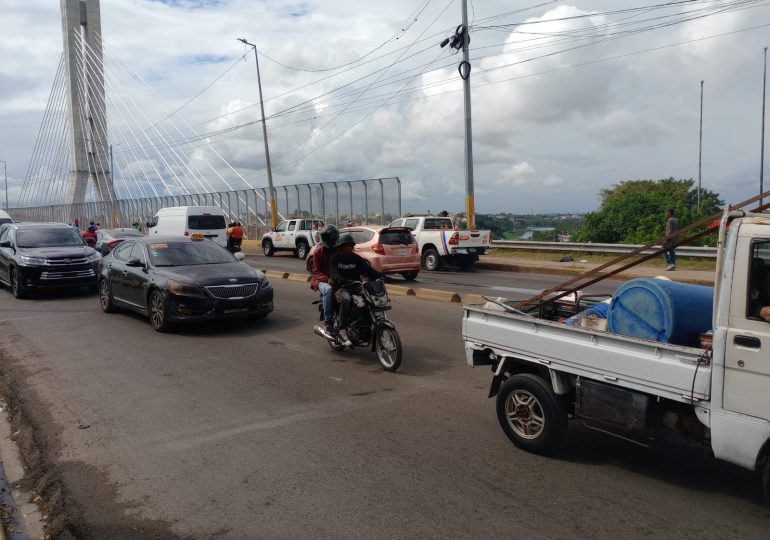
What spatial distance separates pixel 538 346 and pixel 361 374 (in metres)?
3.06

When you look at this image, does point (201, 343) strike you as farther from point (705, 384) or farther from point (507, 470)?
point (705, 384)

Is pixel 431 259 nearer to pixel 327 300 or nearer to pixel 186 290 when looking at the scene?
pixel 186 290

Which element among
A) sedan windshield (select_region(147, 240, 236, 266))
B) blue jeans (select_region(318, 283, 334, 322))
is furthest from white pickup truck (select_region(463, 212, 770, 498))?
sedan windshield (select_region(147, 240, 236, 266))

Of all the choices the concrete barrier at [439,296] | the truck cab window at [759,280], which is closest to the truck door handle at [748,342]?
the truck cab window at [759,280]

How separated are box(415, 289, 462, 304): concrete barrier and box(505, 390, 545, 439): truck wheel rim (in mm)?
7603

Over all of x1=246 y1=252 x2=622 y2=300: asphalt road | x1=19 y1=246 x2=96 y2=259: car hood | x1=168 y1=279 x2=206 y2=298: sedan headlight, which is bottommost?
x1=246 y1=252 x2=622 y2=300: asphalt road

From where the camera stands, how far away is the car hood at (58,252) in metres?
14.0

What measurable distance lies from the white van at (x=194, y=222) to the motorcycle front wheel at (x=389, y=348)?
18437mm

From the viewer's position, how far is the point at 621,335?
13.9 feet

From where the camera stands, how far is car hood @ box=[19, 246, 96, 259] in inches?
553

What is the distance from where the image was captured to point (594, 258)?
2381 cm

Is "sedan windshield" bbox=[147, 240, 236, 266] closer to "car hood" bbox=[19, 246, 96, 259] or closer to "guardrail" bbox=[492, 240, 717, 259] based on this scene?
"car hood" bbox=[19, 246, 96, 259]

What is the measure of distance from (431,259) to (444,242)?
2.94 ft

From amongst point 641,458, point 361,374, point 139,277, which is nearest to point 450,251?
point 139,277
